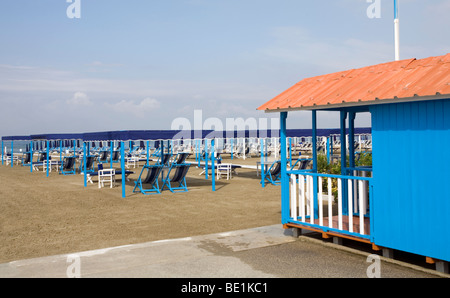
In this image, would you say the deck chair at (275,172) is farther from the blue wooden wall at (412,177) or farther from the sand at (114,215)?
the blue wooden wall at (412,177)

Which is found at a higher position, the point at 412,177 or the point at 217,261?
the point at 412,177

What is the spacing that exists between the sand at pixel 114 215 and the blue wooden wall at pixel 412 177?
9.84 feet

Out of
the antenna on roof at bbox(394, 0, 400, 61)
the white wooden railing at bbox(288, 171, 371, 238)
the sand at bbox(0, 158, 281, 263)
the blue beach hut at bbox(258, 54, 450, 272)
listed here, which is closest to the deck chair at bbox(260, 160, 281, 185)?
the sand at bbox(0, 158, 281, 263)

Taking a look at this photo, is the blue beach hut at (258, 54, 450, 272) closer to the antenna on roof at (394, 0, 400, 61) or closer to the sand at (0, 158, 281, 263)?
the antenna on roof at (394, 0, 400, 61)

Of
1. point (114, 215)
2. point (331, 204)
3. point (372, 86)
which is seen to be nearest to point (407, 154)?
point (372, 86)

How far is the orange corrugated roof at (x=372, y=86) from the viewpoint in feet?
16.4

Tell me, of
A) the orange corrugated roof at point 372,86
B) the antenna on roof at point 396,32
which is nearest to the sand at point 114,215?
the orange corrugated roof at point 372,86

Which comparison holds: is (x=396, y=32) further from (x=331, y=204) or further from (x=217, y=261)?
(x=217, y=261)

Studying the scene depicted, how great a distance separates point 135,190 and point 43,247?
6.86m

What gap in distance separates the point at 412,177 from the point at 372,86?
1.32m

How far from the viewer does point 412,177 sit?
5.08 m

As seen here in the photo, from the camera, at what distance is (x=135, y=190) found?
1338 centimetres

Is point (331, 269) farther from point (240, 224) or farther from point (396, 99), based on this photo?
point (240, 224)
